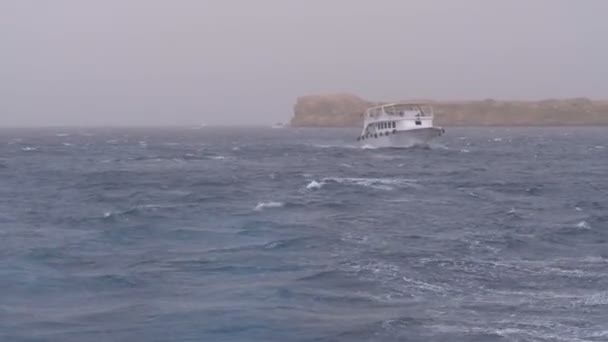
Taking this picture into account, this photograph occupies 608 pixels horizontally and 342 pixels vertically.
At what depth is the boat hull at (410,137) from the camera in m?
87.8

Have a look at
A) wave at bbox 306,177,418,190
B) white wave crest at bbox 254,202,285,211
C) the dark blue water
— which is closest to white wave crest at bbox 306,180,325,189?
wave at bbox 306,177,418,190

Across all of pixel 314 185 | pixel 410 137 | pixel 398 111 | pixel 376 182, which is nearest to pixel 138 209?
pixel 314 185

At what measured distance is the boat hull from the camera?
8775cm

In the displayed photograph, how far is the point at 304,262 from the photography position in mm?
24656

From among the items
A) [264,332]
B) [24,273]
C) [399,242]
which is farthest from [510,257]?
[24,273]

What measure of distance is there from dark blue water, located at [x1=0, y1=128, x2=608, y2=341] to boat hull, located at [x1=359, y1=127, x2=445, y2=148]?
120ft

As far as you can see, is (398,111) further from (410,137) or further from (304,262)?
(304,262)

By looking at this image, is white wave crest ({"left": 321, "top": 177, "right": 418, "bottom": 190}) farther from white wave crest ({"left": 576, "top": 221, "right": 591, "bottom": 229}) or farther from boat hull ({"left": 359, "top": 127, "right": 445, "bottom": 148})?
boat hull ({"left": 359, "top": 127, "right": 445, "bottom": 148})

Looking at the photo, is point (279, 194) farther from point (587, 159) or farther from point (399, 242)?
point (587, 159)

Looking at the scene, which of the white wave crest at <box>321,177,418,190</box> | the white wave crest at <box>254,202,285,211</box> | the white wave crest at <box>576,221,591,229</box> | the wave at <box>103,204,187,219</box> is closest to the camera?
the white wave crest at <box>576,221,591,229</box>

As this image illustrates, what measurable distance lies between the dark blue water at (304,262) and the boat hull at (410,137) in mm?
36562

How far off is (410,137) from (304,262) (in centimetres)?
6509

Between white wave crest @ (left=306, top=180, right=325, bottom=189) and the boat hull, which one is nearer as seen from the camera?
white wave crest @ (left=306, top=180, right=325, bottom=189)

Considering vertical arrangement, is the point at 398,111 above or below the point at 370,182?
above
